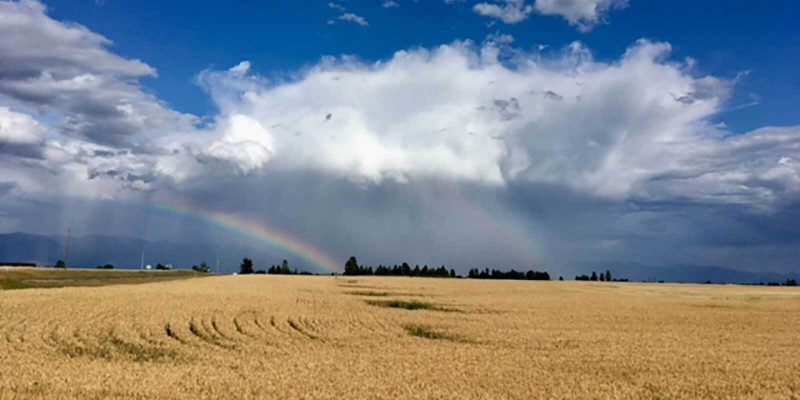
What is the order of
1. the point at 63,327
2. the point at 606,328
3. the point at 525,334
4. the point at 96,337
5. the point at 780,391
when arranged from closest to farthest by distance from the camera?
the point at 780,391
the point at 96,337
the point at 63,327
the point at 525,334
the point at 606,328

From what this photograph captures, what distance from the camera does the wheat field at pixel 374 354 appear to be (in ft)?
58.5

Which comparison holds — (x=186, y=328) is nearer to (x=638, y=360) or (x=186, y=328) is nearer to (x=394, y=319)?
(x=394, y=319)

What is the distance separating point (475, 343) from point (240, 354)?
10430 millimetres

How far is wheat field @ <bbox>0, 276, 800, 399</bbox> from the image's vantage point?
58.5 ft

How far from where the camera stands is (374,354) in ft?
81.3

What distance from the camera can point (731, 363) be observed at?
23.8m

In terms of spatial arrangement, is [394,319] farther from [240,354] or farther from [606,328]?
[240,354]

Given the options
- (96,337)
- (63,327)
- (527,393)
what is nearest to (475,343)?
(527,393)

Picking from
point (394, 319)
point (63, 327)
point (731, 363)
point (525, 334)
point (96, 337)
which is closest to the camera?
point (731, 363)

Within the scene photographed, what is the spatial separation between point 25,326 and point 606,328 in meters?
28.3

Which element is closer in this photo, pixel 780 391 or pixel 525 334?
pixel 780 391

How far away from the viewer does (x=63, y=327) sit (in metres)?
30.3

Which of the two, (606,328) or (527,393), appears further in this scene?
(606,328)

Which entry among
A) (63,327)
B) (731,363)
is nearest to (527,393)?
(731,363)
